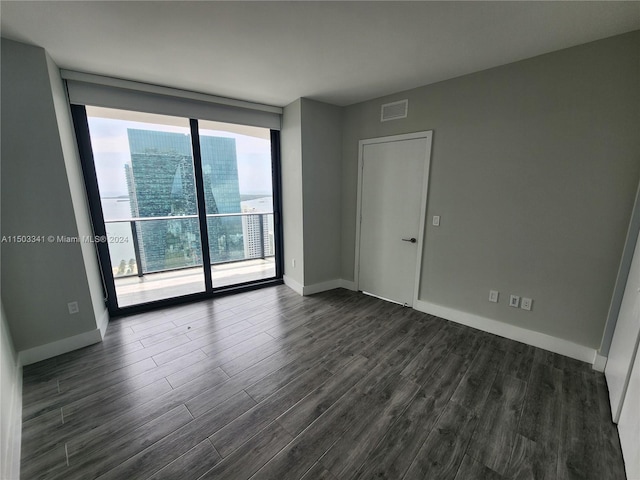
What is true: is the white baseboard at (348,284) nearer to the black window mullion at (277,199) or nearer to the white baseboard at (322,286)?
the white baseboard at (322,286)

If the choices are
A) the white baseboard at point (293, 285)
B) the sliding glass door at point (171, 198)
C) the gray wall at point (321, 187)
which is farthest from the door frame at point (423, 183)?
the sliding glass door at point (171, 198)

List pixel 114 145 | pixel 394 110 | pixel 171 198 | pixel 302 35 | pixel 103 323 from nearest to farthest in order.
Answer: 1. pixel 302 35
2. pixel 103 323
3. pixel 114 145
4. pixel 394 110
5. pixel 171 198

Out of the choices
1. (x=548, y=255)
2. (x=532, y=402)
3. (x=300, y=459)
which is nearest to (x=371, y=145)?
(x=548, y=255)

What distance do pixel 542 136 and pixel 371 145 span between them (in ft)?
5.69

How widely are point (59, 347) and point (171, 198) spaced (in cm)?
185

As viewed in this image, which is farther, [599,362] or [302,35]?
[599,362]

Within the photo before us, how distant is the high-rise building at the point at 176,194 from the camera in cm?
312

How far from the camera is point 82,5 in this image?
155 cm

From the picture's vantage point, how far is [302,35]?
6.14 feet

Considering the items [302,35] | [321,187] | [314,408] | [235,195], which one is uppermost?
[302,35]

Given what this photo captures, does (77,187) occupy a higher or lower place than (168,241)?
higher

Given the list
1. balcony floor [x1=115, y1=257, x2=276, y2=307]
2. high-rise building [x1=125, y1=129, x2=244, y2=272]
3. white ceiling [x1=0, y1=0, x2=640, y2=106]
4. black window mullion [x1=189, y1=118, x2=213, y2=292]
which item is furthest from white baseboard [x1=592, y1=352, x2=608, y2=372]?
high-rise building [x1=125, y1=129, x2=244, y2=272]

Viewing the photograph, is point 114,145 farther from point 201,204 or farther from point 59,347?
point 59,347

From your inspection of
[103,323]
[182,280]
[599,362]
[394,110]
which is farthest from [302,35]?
[182,280]
